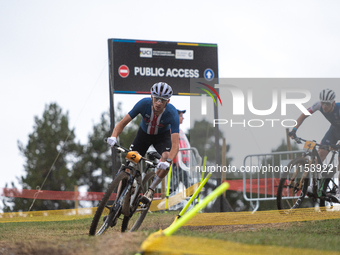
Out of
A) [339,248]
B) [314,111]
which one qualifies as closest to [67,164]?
[314,111]

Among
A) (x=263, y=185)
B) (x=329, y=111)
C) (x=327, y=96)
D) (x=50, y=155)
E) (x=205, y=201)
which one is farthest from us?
(x=50, y=155)

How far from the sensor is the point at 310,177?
8297mm

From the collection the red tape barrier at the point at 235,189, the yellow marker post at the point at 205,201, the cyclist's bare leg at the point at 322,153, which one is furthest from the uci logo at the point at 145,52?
the yellow marker post at the point at 205,201

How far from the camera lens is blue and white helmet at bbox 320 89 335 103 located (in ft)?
29.6

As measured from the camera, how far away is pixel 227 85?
11.4 meters

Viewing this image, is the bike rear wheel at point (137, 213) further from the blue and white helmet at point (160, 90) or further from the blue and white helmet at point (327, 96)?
the blue and white helmet at point (327, 96)

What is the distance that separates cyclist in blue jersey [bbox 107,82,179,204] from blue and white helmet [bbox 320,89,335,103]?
4.05 m

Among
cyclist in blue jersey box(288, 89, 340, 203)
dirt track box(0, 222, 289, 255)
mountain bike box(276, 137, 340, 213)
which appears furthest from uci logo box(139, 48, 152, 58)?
dirt track box(0, 222, 289, 255)

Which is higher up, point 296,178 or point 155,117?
point 155,117

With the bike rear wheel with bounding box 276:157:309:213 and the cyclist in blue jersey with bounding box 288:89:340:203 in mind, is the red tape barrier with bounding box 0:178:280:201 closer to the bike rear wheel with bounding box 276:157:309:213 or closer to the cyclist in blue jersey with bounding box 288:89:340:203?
the bike rear wheel with bounding box 276:157:309:213

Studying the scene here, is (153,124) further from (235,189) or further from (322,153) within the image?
(235,189)

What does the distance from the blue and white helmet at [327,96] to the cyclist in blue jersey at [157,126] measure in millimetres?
4052

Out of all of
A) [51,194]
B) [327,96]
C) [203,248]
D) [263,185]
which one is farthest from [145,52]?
[203,248]

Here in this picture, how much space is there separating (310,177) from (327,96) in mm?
1929
